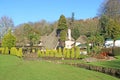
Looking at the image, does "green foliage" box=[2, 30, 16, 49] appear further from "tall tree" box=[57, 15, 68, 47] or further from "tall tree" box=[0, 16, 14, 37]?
"tall tree" box=[0, 16, 14, 37]

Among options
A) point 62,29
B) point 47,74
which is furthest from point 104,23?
point 47,74

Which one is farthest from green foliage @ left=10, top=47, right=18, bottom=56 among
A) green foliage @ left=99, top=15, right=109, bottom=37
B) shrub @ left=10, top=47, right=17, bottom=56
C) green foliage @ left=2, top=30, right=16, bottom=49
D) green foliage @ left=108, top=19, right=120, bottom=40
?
green foliage @ left=99, top=15, right=109, bottom=37

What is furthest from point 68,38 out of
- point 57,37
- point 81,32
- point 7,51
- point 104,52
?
point 81,32

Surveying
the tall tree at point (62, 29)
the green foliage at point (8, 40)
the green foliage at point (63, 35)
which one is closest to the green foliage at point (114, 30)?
the green foliage at point (63, 35)

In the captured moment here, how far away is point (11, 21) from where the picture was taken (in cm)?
10244

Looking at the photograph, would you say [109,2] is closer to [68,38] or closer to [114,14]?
[114,14]

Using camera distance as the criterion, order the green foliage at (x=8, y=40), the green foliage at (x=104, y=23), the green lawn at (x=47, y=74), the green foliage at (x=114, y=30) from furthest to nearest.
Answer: the green foliage at (x=104, y=23) → the green foliage at (x=8, y=40) → the green foliage at (x=114, y=30) → the green lawn at (x=47, y=74)

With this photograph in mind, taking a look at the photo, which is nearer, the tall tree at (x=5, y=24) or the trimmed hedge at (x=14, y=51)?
the trimmed hedge at (x=14, y=51)

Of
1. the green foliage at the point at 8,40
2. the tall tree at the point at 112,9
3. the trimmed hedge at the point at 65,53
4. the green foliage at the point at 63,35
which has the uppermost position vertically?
the tall tree at the point at 112,9

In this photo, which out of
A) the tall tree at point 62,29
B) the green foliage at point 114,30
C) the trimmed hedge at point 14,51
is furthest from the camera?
the tall tree at point 62,29

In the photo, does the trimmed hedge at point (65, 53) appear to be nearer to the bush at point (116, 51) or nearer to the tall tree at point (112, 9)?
the bush at point (116, 51)

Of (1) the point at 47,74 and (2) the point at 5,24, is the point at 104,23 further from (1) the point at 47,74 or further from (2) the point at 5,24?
(1) the point at 47,74

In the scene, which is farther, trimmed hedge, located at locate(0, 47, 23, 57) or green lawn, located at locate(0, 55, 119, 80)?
trimmed hedge, located at locate(0, 47, 23, 57)

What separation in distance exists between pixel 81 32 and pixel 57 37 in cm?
3613
